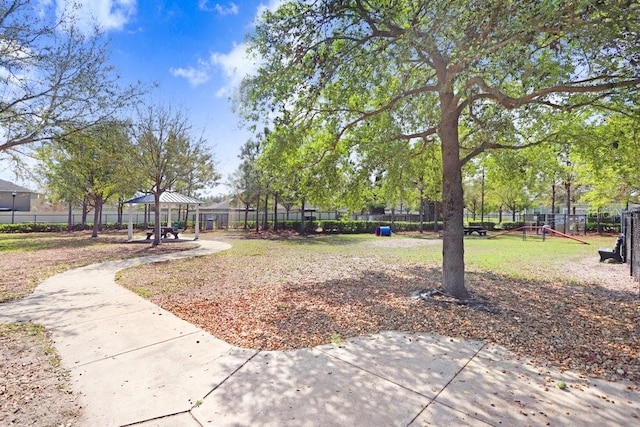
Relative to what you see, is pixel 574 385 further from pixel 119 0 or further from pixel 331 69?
pixel 119 0

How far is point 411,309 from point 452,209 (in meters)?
2.01

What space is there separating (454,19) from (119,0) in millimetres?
7234

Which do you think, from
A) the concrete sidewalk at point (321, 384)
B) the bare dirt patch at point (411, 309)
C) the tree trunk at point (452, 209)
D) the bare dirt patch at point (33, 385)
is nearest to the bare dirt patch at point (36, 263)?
the bare dirt patch at point (411, 309)

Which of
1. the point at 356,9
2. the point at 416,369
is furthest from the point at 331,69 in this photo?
the point at 416,369

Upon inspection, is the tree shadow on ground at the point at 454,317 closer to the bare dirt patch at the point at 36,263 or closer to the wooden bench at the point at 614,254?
the bare dirt patch at the point at 36,263

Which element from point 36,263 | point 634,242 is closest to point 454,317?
point 634,242

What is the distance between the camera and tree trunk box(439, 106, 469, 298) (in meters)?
6.03

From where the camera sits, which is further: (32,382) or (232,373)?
(232,373)

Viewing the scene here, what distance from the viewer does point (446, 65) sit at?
528cm

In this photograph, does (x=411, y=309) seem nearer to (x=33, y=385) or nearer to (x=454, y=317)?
(x=454, y=317)

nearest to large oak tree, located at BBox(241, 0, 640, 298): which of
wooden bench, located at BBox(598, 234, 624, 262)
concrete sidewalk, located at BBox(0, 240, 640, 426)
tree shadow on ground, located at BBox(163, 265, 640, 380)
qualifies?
tree shadow on ground, located at BBox(163, 265, 640, 380)

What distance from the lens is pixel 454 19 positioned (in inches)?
157

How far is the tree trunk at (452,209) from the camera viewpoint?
6029 millimetres

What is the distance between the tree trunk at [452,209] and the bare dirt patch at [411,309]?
0.51 m
